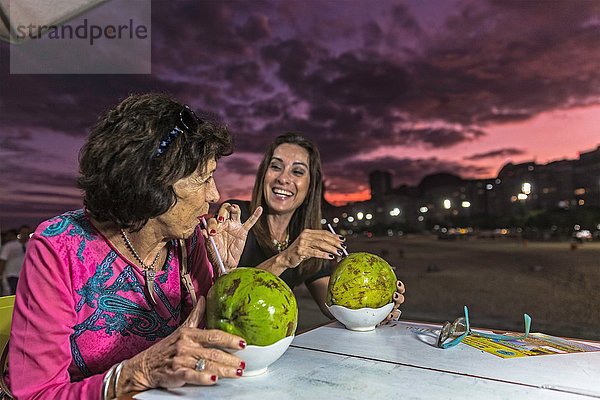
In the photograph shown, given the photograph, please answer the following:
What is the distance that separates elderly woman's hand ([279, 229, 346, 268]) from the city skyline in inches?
148

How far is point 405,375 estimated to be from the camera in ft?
3.62

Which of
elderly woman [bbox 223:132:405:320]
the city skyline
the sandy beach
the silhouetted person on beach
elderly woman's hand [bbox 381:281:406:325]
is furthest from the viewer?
the sandy beach

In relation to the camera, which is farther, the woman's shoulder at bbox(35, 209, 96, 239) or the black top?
the black top

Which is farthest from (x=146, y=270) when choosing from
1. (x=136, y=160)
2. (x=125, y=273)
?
(x=136, y=160)

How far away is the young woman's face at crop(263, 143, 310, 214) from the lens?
246cm

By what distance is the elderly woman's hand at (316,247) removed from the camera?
1643 mm

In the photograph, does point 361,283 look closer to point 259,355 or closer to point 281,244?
point 259,355

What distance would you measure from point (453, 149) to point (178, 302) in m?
9.92

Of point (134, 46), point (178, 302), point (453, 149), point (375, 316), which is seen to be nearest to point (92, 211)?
point (178, 302)

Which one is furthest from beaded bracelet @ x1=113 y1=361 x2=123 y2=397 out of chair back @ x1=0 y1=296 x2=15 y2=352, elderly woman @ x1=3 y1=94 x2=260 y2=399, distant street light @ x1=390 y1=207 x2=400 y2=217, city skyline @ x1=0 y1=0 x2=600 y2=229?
distant street light @ x1=390 y1=207 x2=400 y2=217

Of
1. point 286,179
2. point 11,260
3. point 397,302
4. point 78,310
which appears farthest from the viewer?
point 11,260

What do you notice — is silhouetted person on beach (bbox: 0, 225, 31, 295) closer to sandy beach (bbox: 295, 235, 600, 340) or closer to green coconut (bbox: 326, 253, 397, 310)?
sandy beach (bbox: 295, 235, 600, 340)

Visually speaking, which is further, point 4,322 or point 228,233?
point 228,233

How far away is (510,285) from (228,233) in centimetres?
874
